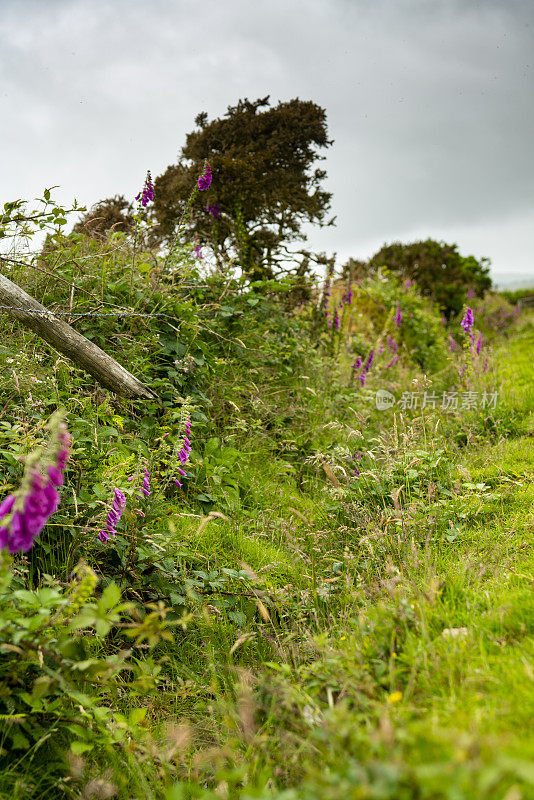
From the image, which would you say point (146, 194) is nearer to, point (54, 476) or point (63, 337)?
point (63, 337)

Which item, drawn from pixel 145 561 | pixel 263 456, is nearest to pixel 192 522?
pixel 145 561

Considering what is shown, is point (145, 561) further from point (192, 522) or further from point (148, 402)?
point (148, 402)

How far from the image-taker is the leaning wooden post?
Answer: 11.9ft

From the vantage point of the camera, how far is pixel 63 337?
366cm

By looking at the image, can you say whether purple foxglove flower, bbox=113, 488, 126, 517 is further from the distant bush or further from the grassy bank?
the distant bush

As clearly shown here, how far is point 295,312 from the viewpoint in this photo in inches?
286

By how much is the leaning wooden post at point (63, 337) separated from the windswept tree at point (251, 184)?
2.99m

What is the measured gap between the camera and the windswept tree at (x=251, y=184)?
6.52 m

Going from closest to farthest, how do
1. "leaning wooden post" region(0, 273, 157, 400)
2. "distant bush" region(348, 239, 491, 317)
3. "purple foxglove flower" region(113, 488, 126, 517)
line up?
"purple foxglove flower" region(113, 488, 126, 517) → "leaning wooden post" region(0, 273, 157, 400) → "distant bush" region(348, 239, 491, 317)

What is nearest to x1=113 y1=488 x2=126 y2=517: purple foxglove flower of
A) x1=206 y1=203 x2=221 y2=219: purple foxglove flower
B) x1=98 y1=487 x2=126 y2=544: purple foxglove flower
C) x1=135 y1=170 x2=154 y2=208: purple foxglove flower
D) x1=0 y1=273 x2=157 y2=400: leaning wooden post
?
x1=98 y1=487 x2=126 y2=544: purple foxglove flower

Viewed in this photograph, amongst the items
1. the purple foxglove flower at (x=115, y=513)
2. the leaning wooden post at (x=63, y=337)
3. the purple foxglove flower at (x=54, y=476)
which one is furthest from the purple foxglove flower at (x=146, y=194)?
the purple foxglove flower at (x=54, y=476)

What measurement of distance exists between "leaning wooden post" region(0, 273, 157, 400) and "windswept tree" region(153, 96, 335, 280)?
118 inches

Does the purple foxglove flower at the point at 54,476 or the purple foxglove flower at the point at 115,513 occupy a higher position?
the purple foxglove flower at the point at 54,476

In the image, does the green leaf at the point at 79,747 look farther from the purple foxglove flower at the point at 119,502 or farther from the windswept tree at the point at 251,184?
the windswept tree at the point at 251,184
